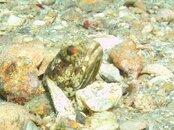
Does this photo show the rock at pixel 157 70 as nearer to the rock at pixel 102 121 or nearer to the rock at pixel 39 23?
the rock at pixel 102 121

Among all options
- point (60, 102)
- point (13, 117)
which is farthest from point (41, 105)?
point (13, 117)

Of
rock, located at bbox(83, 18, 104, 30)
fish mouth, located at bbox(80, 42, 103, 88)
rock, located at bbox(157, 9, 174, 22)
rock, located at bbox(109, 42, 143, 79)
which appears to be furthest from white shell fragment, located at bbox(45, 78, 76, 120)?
rock, located at bbox(157, 9, 174, 22)

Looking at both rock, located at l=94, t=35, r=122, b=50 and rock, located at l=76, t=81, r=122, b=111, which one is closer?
rock, located at l=76, t=81, r=122, b=111

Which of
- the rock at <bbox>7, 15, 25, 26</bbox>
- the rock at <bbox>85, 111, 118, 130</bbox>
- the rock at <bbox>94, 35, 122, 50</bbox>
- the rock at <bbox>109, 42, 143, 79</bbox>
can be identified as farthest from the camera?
the rock at <bbox>7, 15, 25, 26</bbox>

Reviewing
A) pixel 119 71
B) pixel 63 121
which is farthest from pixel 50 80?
pixel 119 71

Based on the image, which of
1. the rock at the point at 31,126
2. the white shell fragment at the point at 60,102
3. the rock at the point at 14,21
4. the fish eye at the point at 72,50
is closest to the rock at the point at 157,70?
the fish eye at the point at 72,50

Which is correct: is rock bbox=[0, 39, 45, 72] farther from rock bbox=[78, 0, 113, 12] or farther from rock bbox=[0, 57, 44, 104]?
rock bbox=[78, 0, 113, 12]

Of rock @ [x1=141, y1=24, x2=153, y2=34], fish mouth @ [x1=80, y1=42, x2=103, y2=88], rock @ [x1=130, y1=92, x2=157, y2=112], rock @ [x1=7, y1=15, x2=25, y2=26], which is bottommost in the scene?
rock @ [x1=130, y1=92, x2=157, y2=112]

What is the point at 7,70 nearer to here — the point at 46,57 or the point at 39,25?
the point at 46,57
